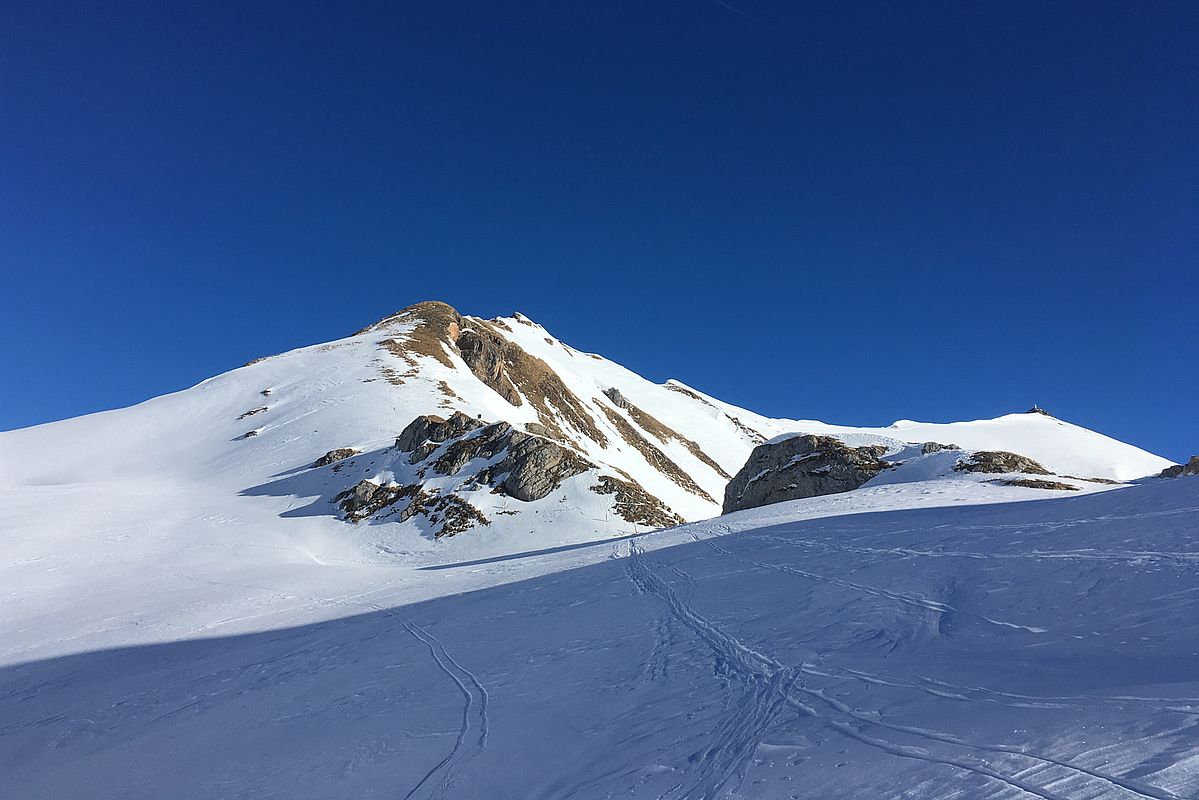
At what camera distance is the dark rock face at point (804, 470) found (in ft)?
90.9

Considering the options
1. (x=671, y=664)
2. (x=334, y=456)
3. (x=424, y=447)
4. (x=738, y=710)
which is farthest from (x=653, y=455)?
(x=738, y=710)

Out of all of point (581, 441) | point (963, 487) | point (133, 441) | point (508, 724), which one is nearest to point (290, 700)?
point (508, 724)

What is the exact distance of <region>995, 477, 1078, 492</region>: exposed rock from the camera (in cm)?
2098

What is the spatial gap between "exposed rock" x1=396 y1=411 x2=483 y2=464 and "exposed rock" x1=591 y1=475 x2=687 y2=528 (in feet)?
34.2

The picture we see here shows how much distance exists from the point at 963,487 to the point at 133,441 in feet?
197

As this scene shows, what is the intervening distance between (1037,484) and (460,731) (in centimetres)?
2292

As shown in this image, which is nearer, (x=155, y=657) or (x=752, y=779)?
(x=752, y=779)

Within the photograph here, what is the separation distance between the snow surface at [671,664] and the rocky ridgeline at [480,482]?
26.5 ft

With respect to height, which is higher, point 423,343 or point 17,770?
point 423,343

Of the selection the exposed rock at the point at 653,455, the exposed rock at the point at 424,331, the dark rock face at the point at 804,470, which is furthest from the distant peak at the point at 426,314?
the dark rock face at the point at 804,470

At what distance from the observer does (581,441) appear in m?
67.1

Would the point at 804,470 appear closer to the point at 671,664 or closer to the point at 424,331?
the point at 671,664

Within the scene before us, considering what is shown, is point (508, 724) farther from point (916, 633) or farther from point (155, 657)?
point (155, 657)

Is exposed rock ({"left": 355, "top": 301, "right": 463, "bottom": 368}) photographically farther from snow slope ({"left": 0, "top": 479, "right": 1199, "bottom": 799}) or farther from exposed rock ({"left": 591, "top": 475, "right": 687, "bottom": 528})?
snow slope ({"left": 0, "top": 479, "right": 1199, "bottom": 799})
